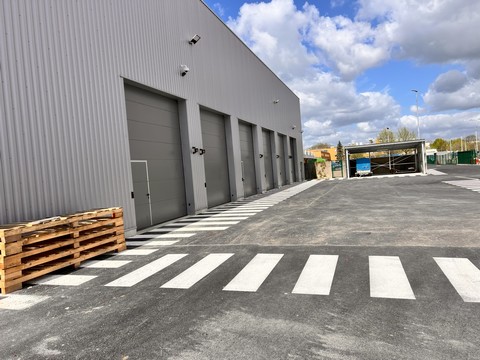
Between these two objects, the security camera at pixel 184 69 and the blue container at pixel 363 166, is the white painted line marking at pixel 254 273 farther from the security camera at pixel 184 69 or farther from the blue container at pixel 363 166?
the blue container at pixel 363 166

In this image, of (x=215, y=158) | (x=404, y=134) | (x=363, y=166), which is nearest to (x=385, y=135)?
(x=404, y=134)

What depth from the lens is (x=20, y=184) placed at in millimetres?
7121

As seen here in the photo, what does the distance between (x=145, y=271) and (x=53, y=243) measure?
1.98 meters

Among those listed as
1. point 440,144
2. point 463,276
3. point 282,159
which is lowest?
point 463,276

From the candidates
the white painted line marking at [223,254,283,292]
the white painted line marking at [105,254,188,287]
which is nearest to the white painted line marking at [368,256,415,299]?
the white painted line marking at [223,254,283,292]

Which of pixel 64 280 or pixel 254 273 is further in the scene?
pixel 64 280

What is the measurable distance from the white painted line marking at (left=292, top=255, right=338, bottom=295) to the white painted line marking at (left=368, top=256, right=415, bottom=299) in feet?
2.07

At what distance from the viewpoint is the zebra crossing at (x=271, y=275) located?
4.68 metres

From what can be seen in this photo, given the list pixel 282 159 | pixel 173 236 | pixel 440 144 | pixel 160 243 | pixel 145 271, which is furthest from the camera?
pixel 440 144

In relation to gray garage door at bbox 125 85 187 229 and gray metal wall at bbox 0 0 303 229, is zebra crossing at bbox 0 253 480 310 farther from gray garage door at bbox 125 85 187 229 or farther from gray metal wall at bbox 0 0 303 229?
gray garage door at bbox 125 85 187 229

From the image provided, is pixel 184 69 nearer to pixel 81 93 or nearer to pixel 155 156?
pixel 155 156

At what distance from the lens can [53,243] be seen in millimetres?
6551

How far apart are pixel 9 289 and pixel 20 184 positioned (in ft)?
8.15

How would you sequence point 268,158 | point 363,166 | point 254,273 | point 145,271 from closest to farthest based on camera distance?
1. point 254,273
2. point 145,271
3. point 268,158
4. point 363,166
